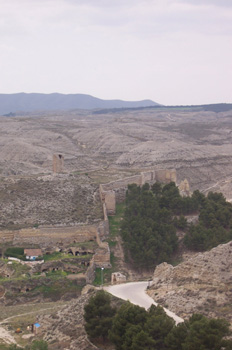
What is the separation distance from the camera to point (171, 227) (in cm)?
3597

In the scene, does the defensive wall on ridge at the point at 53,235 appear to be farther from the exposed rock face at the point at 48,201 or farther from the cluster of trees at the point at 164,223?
the cluster of trees at the point at 164,223

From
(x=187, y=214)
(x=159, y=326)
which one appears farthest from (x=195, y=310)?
(x=187, y=214)

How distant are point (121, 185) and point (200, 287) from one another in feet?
78.4

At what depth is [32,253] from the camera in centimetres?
3244

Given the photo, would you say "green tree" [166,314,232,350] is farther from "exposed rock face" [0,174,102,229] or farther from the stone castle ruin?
the stone castle ruin

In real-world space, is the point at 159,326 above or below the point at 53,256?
above

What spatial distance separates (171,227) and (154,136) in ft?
222

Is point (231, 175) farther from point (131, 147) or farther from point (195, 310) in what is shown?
point (195, 310)

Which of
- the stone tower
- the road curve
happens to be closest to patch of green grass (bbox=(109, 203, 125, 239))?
the stone tower

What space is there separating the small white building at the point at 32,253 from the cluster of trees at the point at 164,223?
5.38 metres

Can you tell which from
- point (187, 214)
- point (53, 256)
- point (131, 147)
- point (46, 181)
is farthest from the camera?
point (131, 147)

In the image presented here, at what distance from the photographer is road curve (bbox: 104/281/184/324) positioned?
21.0 m

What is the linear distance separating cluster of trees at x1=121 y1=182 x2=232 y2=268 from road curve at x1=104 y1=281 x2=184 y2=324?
27.8 ft

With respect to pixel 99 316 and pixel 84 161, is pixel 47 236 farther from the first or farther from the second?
pixel 84 161
